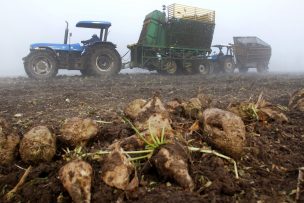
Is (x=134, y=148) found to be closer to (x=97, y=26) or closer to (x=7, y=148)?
(x=7, y=148)

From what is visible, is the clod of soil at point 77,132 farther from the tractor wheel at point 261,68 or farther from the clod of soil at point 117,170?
the tractor wheel at point 261,68

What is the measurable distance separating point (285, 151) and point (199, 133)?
0.75 meters

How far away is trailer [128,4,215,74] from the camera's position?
14.8 m

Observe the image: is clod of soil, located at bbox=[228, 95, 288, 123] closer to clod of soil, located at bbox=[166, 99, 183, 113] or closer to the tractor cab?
clod of soil, located at bbox=[166, 99, 183, 113]

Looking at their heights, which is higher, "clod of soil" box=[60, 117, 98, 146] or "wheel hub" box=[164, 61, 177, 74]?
"wheel hub" box=[164, 61, 177, 74]

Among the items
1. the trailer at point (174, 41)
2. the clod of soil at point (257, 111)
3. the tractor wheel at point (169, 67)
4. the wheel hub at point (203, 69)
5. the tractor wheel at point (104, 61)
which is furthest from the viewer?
the wheel hub at point (203, 69)

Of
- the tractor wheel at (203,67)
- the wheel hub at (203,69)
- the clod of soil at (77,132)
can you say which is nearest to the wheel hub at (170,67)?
the tractor wheel at (203,67)

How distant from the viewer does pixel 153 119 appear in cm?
301

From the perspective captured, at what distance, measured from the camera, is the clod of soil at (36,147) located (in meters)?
2.85

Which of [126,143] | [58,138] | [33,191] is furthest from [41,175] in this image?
[126,143]

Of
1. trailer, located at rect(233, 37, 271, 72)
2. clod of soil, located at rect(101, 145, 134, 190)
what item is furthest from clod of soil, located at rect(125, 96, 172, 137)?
trailer, located at rect(233, 37, 271, 72)

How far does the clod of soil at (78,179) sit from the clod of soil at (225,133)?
1020mm

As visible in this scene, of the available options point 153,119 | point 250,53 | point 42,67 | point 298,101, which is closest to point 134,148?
point 153,119

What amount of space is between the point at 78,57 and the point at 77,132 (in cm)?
1022
